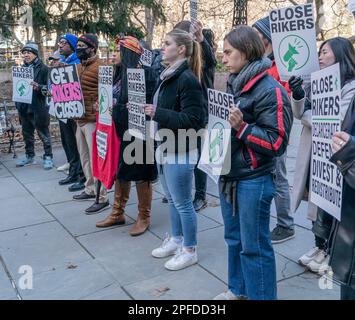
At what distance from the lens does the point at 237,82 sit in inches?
108

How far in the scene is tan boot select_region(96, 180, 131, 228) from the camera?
4871 mm

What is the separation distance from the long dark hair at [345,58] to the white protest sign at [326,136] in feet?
1.55

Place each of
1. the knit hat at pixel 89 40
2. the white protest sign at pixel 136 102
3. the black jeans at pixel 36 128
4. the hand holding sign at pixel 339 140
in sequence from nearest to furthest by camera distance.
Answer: the hand holding sign at pixel 339 140 < the white protest sign at pixel 136 102 < the knit hat at pixel 89 40 < the black jeans at pixel 36 128

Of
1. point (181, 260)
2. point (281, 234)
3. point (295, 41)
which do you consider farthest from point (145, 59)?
point (281, 234)

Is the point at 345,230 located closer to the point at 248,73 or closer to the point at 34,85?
the point at 248,73

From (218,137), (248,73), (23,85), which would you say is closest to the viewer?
(248,73)

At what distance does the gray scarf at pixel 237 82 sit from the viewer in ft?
8.78

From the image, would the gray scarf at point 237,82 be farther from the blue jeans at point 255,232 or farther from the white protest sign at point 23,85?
the white protest sign at point 23,85

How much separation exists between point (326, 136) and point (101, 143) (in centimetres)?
296

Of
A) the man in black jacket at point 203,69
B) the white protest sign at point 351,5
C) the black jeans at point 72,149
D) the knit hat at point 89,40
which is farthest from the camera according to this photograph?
the black jeans at point 72,149

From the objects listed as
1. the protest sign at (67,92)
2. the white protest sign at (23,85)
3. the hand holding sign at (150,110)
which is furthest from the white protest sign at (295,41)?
the white protest sign at (23,85)

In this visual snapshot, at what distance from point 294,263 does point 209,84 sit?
226 centimetres
